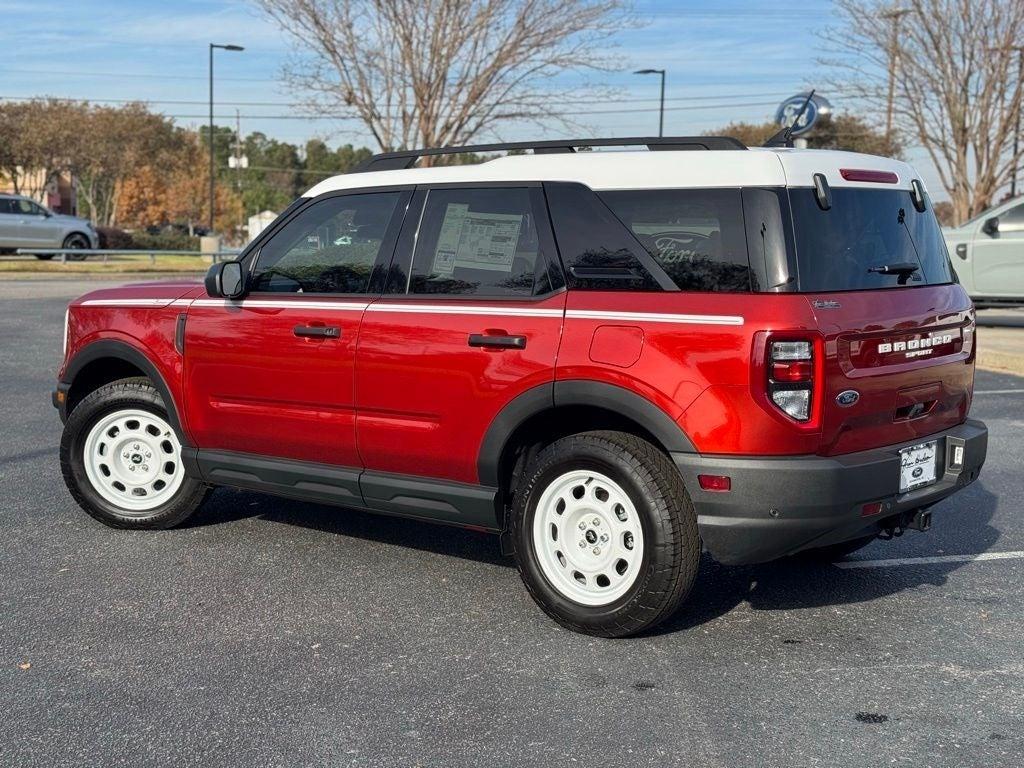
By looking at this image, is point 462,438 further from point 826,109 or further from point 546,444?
point 826,109

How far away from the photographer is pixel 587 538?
4.55 m

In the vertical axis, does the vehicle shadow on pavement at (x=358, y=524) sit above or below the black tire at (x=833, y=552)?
below

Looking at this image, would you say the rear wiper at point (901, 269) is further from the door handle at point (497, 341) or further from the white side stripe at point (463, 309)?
the door handle at point (497, 341)

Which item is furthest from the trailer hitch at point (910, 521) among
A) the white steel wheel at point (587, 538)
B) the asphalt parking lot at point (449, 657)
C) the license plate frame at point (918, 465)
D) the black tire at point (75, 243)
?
the black tire at point (75, 243)

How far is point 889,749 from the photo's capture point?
350cm

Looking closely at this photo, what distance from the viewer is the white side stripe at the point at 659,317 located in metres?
4.07

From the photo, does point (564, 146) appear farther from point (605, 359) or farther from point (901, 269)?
point (901, 269)

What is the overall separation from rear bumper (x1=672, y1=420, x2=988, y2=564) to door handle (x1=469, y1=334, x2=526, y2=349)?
0.80m

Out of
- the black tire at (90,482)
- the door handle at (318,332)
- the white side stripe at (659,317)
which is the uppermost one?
the white side stripe at (659,317)

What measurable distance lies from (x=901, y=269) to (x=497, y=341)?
165 centimetres

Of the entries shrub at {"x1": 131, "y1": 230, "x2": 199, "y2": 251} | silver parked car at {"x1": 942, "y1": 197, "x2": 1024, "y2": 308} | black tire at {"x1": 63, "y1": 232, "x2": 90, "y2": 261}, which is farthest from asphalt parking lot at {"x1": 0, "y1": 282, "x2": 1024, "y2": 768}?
shrub at {"x1": 131, "y1": 230, "x2": 199, "y2": 251}

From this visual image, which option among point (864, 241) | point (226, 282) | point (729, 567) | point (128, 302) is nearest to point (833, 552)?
point (729, 567)

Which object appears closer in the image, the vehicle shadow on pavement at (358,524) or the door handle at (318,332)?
the door handle at (318,332)

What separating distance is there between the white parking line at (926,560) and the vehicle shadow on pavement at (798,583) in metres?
0.05
